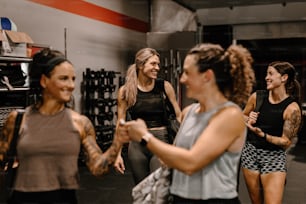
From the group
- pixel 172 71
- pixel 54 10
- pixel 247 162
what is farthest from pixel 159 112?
pixel 172 71

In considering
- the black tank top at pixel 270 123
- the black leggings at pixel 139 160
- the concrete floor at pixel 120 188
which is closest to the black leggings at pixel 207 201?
the black leggings at pixel 139 160

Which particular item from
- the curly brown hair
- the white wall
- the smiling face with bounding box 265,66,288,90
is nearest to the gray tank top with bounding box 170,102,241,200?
the curly brown hair

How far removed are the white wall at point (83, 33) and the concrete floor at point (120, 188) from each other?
1647 mm

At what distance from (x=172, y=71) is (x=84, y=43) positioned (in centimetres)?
212

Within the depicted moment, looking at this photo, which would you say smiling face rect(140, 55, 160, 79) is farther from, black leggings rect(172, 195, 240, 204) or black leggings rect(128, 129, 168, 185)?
black leggings rect(172, 195, 240, 204)

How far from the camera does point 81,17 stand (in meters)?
6.47

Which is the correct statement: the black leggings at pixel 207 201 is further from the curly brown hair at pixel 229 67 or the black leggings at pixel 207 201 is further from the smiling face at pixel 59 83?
the smiling face at pixel 59 83

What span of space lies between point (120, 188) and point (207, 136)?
3.35 m

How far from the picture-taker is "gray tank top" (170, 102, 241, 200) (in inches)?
59.9

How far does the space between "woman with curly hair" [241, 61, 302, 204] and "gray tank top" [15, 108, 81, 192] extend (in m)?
1.49

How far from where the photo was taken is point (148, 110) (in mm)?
2896

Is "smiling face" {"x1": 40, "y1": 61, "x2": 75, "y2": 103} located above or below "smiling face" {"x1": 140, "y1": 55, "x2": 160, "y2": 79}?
below

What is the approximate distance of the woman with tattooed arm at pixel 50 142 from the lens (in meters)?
1.62

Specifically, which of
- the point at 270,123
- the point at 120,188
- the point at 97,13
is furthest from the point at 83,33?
the point at 270,123
